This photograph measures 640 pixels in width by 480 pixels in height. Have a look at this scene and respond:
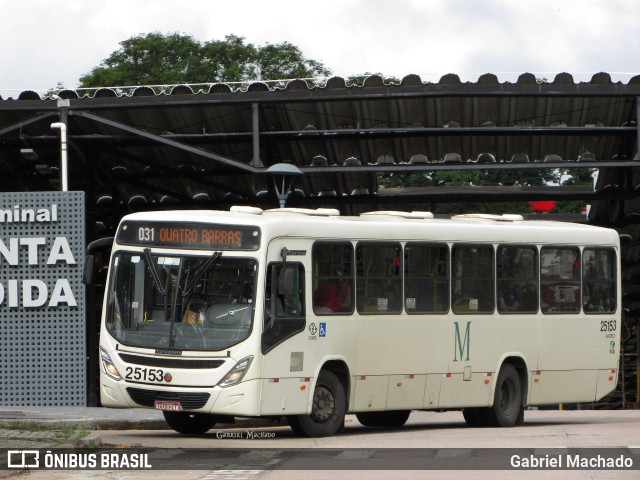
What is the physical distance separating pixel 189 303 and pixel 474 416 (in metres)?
6.12

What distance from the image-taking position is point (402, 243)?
1958 centimetres

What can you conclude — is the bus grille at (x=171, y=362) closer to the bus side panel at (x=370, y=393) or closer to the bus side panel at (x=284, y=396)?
the bus side panel at (x=284, y=396)

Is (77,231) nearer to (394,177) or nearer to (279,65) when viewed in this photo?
(394,177)

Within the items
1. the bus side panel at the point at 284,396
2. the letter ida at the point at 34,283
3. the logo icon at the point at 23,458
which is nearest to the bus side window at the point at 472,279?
the bus side panel at the point at 284,396

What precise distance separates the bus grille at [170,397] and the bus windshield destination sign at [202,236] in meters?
1.79

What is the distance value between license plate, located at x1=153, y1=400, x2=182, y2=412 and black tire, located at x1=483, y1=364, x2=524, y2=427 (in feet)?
19.5

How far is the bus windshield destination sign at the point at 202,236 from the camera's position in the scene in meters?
17.4

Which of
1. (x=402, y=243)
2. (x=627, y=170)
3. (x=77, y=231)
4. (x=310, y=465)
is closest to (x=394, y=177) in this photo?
(x=627, y=170)

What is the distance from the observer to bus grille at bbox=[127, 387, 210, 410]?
16875 mm

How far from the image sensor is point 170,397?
671 inches

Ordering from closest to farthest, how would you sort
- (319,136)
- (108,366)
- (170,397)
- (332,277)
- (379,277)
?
(170,397)
(108,366)
(332,277)
(379,277)
(319,136)

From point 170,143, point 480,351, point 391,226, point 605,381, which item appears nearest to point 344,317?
point 391,226

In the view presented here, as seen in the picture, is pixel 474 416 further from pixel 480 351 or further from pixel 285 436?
pixel 285 436

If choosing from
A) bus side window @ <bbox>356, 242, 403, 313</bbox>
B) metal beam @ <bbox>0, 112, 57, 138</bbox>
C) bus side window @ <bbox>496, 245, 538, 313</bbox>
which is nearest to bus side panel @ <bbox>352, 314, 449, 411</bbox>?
bus side window @ <bbox>356, 242, 403, 313</bbox>
